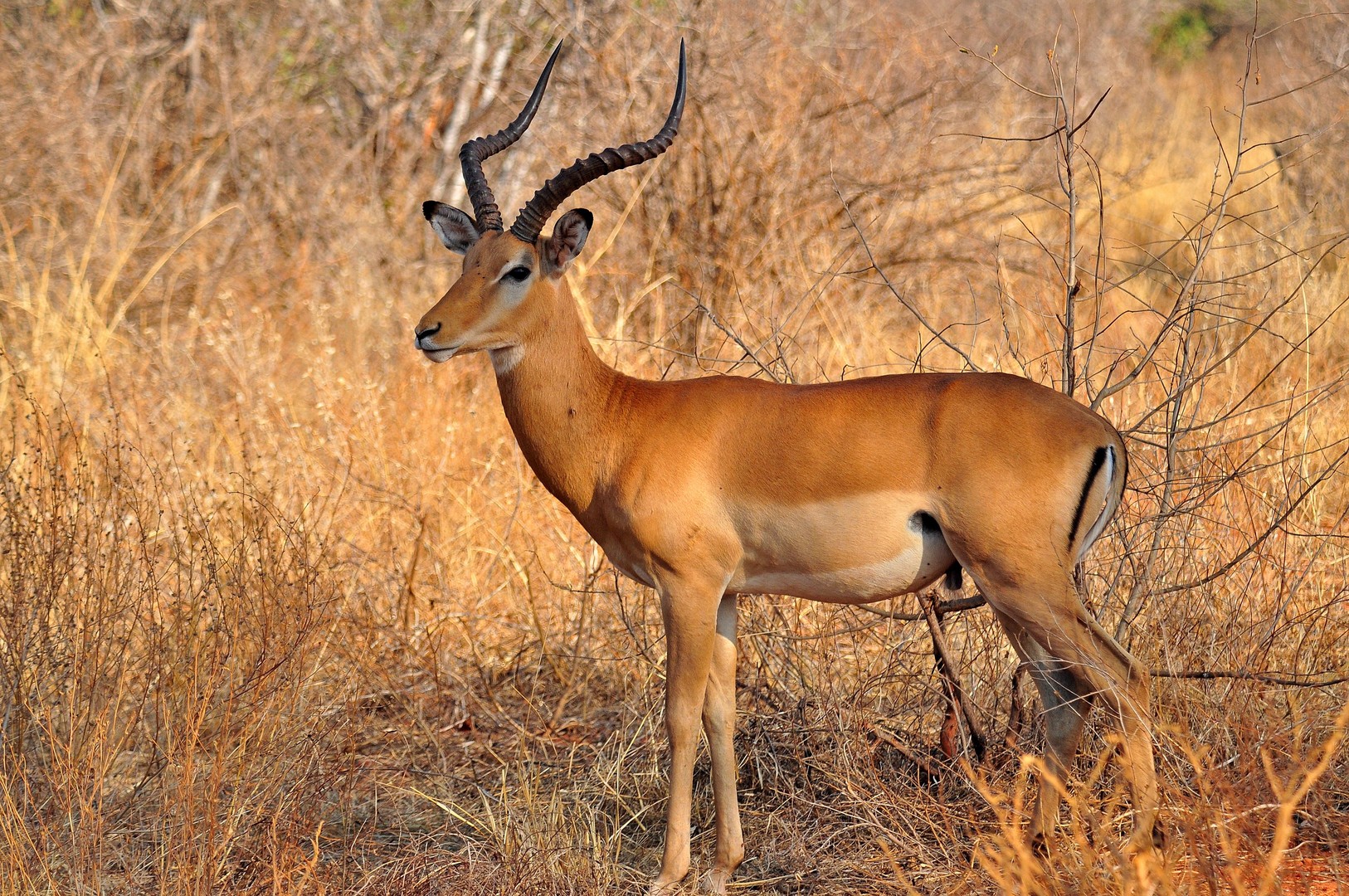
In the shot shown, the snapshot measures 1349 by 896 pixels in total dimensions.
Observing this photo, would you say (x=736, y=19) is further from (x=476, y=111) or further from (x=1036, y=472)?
(x=1036, y=472)

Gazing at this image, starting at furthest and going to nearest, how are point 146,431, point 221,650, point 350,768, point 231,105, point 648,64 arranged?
point 231,105, point 648,64, point 146,431, point 221,650, point 350,768

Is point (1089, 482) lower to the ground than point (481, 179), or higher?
lower

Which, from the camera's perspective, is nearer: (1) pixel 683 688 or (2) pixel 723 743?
(1) pixel 683 688

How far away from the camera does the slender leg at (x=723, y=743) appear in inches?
168

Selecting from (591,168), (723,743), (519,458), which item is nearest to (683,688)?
(723,743)

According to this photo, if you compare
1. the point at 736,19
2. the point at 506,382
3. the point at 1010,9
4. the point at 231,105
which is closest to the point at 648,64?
the point at 736,19

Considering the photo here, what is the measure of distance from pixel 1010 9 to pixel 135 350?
11175 millimetres

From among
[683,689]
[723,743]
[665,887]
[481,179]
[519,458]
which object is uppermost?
[481,179]

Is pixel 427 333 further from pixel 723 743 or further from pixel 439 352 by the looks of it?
pixel 723 743

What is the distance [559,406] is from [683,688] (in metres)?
0.92

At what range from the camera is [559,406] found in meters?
4.23

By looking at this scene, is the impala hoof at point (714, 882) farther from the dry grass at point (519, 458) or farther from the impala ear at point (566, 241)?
the impala ear at point (566, 241)

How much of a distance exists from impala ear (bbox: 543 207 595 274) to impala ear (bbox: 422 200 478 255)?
1.22ft

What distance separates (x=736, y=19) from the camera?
8719 millimetres
